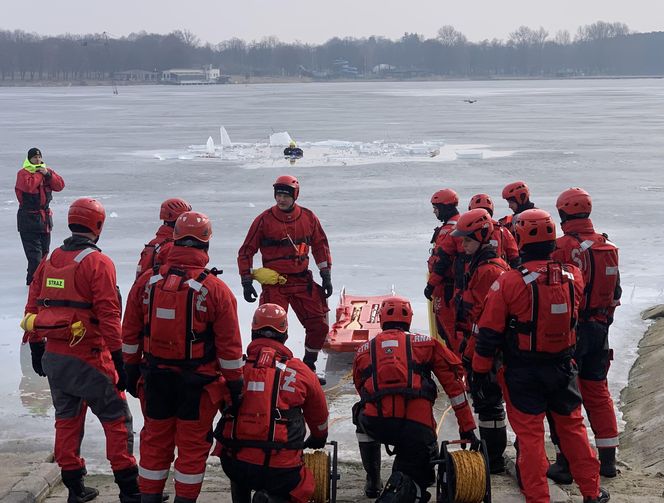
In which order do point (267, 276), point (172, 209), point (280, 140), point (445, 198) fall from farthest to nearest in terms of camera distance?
point (280, 140)
point (267, 276)
point (445, 198)
point (172, 209)

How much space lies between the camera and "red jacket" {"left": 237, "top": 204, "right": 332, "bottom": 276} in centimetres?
754

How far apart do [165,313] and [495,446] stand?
6.96ft

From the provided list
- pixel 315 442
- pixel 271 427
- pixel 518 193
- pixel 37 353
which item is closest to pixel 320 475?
pixel 315 442

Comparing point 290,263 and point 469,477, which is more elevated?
point 290,263

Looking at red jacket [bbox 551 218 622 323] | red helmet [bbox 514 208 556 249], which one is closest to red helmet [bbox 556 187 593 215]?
red jacket [bbox 551 218 622 323]

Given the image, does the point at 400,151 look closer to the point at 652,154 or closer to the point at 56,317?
the point at 652,154

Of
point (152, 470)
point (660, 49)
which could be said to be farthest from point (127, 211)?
point (660, 49)

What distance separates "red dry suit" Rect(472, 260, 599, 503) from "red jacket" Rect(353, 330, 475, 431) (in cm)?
19

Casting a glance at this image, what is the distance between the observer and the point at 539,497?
4535 millimetres

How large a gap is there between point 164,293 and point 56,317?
2.48 feet

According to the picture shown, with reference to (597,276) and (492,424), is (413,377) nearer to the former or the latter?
(492,424)

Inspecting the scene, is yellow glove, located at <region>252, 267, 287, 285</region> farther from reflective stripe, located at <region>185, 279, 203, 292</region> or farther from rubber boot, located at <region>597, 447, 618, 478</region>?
rubber boot, located at <region>597, 447, 618, 478</region>

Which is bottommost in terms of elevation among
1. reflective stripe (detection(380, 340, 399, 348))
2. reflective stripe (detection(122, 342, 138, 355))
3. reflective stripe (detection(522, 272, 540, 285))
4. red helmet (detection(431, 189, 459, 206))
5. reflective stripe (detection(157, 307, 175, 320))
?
reflective stripe (detection(122, 342, 138, 355))

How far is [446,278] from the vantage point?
669cm
